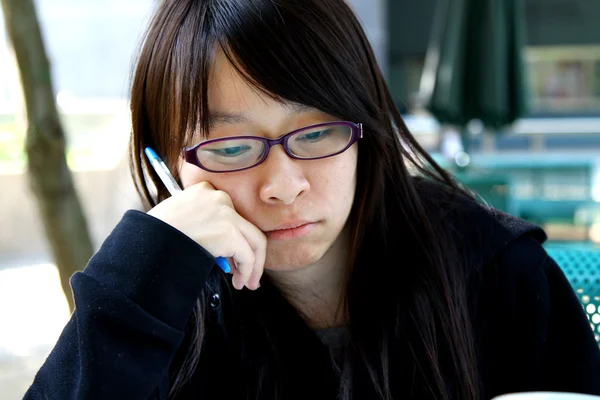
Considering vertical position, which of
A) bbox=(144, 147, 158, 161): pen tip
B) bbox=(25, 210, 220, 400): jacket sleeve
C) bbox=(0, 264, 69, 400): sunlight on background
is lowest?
bbox=(0, 264, 69, 400): sunlight on background

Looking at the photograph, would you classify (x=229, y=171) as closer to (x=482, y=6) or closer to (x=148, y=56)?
(x=148, y=56)

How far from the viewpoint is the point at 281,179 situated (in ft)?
4.64

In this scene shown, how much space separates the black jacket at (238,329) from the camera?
133cm

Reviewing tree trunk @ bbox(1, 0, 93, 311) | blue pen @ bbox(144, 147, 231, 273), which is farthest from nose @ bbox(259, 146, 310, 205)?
tree trunk @ bbox(1, 0, 93, 311)

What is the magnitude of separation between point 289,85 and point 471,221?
63cm

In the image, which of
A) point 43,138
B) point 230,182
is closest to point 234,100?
point 230,182

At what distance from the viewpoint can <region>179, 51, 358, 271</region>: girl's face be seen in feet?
4.65

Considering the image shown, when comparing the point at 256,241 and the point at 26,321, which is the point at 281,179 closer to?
the point at 256,241

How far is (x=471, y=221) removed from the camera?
173cm

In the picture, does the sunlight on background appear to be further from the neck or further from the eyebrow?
the eyebrow

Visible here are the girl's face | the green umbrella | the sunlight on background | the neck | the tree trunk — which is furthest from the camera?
the green umbrella

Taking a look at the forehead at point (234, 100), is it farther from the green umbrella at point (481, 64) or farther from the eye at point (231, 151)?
the green umbrella at point (481, 64)

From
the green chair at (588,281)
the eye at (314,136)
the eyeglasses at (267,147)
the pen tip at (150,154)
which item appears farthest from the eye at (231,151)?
the green chair at (588,281)

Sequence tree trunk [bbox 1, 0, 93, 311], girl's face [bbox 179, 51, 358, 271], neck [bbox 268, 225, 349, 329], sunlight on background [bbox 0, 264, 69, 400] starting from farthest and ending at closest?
1. sunlight on background [bbox 0, 264, 69, 400]
2. tree trunk [bbox 1, 0, 93, 311]
3. neck [bbox 268, 225, 349, 329]
4. girl's face [bbox 179, 51, 358, 271]
